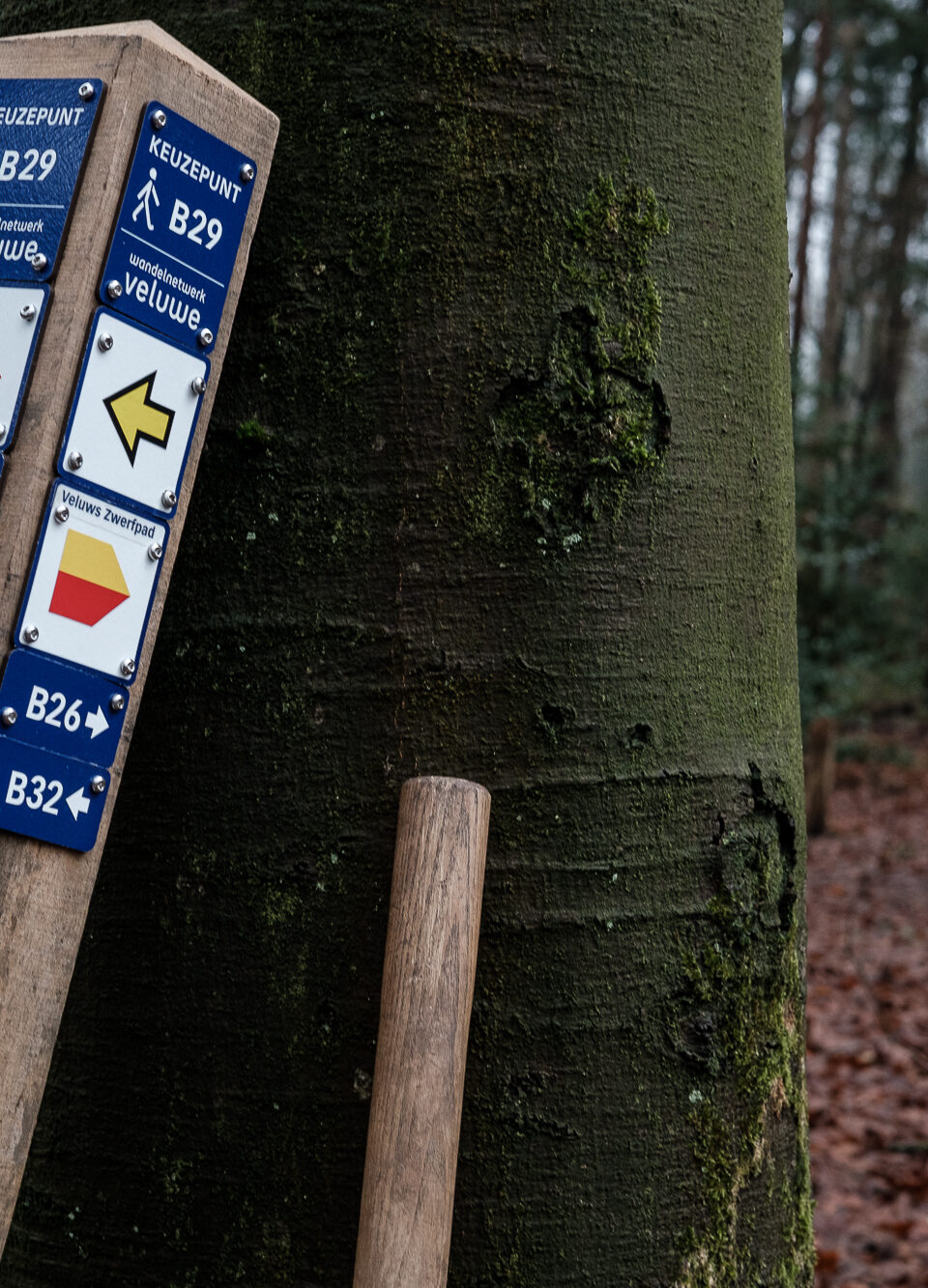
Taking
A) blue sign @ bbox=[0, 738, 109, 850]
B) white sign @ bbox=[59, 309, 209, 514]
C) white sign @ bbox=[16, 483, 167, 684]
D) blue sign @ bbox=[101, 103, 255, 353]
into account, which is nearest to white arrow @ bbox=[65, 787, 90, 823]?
blue sign @ bbox=[0, 738, 109, 850]

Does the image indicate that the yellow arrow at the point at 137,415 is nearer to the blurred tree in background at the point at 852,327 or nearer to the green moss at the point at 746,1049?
the green moss at the point at 746,1049

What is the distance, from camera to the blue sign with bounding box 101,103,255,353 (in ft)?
3.69

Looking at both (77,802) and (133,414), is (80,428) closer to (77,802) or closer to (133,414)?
(133,414)

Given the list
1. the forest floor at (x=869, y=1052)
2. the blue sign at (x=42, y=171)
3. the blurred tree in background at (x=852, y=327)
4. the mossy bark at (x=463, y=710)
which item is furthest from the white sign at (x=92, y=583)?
the blurred tree in background at (x=852, y=327)

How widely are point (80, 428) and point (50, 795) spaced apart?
36cm

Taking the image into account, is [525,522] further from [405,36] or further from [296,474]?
[405,36]

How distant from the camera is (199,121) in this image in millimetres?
1169

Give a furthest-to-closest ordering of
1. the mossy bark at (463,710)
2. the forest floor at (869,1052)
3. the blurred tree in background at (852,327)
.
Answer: the blurred tree in background at (852,327) < the forest floor at (869,1052) < the mossy bark at (463,710)

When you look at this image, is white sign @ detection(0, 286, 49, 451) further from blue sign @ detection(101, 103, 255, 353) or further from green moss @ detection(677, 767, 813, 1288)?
green moss @ detection(677, 767, 813, 1288)

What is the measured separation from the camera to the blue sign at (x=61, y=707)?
1069 millimetres

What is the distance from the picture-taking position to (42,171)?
1.13 meters

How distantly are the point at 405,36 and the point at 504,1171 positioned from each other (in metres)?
1.24

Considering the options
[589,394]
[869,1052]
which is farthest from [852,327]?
[589,394]

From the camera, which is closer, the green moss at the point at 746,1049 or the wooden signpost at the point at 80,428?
the wooden signpost at the point at 80,428
